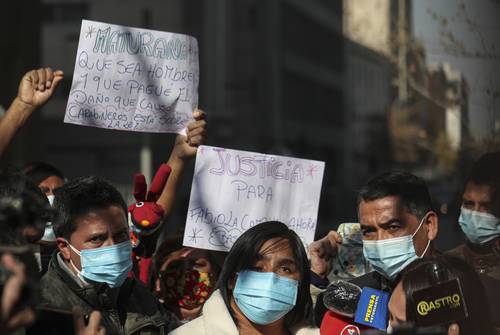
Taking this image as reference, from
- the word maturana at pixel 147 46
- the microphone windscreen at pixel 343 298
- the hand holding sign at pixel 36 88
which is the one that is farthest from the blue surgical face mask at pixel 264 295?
the word maturana at pixel 147 46

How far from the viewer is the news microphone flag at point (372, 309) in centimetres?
390

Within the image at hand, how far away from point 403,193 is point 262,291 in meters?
0.87

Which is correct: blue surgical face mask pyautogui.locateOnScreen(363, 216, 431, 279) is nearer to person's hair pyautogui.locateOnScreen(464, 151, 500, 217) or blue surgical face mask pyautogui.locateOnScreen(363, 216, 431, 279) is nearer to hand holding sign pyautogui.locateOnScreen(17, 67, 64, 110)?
person's hair pyautogui.locateOnScreen(464, 151, 500, 217)

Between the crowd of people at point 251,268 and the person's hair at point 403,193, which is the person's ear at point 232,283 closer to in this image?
the crowd of people at point 251,268

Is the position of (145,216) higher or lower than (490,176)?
lower

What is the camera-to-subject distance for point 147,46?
17.1 feet

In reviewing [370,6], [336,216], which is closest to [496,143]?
[370,6]

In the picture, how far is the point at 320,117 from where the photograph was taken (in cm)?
5894

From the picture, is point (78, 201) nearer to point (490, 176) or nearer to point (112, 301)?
point (112, 301)

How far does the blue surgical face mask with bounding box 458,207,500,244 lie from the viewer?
194 inches

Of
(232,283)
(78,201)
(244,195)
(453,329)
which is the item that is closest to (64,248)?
(78,201)

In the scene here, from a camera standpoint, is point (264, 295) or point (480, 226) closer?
point (264, 295)

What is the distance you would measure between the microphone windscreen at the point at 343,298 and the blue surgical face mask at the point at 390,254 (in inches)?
7.3

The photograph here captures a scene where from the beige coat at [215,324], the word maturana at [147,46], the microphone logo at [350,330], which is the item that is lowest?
the microphone logo at [350,330]
